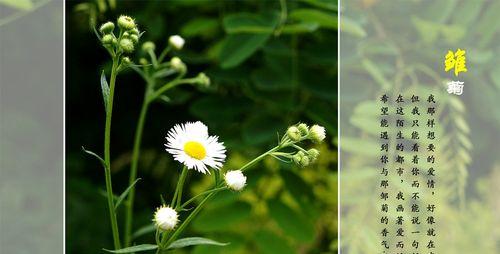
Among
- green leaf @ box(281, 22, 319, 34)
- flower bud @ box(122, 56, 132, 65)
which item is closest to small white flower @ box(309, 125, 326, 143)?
flower bud @ box(122, 56, 132, 65)

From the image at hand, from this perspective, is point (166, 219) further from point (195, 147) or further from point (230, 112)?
point (230, 112)

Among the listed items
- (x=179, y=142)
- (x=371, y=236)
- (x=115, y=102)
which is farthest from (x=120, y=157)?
(x=179, y=142)

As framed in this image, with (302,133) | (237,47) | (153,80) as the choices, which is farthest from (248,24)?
(302,133)

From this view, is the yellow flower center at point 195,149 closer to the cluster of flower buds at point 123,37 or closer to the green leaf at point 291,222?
the cluster of flower buds at point 123,37

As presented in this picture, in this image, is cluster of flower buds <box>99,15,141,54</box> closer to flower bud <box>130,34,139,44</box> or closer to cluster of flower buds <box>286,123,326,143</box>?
flower bud <box>130,34,139,44</box>

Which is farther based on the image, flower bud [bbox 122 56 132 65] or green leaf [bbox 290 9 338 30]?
green leaf [bbox 290 9 338 30]

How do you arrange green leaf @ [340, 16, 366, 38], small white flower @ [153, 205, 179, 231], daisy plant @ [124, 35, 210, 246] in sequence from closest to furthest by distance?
small white flower @ [153, 205, 179, 231]
daisy plant @ [124, 35, 210, 246]
green leaf @ [340, 16, 366, 38]
